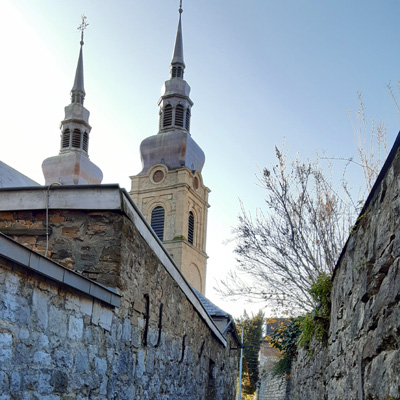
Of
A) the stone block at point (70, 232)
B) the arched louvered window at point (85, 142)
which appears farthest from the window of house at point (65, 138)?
the stone block at point (70, 232)

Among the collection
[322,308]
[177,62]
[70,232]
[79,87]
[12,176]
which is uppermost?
[177,62]

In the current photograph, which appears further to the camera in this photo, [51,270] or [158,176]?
[158,176]

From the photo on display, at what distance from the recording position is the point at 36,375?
162 inches

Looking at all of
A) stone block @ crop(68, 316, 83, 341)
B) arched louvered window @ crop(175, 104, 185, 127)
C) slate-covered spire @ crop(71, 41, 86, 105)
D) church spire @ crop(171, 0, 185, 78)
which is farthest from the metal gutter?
slate-covered spire @ crop(71, 41, 86, 105)

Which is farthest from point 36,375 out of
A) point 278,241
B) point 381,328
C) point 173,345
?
point 278,241

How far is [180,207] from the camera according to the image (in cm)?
4881

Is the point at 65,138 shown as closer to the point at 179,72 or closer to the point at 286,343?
the point at 179,72

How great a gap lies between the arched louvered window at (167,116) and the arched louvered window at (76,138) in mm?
8134

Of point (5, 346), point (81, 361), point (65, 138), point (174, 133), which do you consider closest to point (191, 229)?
point (174, 133)

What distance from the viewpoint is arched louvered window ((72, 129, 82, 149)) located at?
5072 centimetres

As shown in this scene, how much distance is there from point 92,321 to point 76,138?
47.5 meters

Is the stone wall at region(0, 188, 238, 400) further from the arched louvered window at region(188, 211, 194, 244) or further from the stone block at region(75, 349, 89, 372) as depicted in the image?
the arched louvered window at region(188, 211, 194, 244)

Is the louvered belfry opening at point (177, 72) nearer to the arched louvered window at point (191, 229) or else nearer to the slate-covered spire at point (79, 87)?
the slate-covered spire at point (79, 87)

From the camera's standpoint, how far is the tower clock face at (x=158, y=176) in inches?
1992
